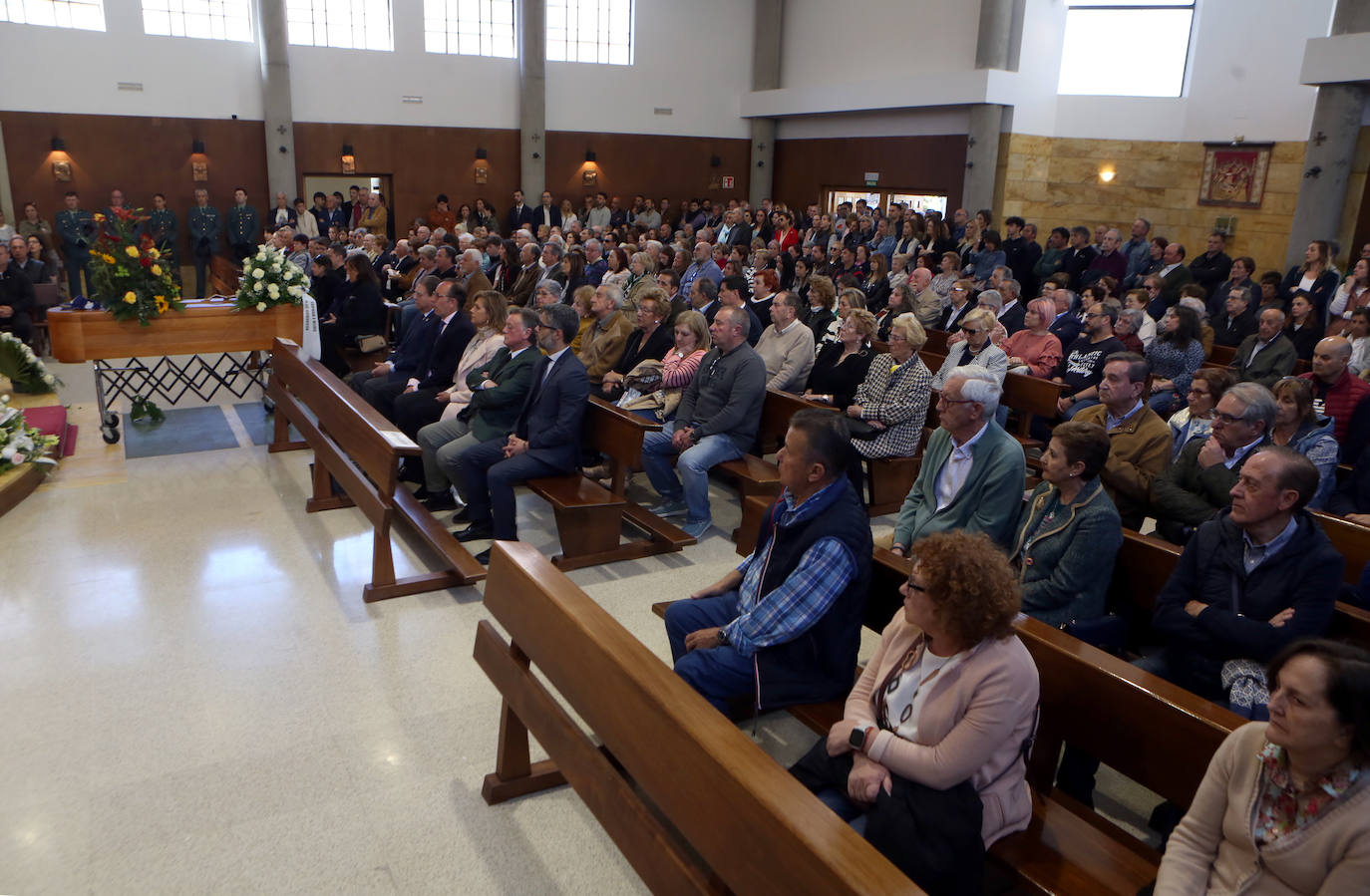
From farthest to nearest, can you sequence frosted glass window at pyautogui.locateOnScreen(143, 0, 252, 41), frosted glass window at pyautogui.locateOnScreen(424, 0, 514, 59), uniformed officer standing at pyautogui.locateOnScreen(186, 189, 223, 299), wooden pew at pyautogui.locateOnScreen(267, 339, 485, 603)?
frosted glass window at pyautogui.locateOnScreen(424, 0, 514, 59)
uniformed officer standing at pyautogui.locateOnScreen(186, 189, 223, 299)
frosted glass window at pyautogui.locateOnScreen(143, 0, 252, 41)
wooden pew at pyautogui.locateOnScreen(267, 339, 485, 603)

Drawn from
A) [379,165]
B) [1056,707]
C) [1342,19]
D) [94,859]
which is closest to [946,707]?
[1056,707]

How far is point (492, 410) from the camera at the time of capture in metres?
5.02

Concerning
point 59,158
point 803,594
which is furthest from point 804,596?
point 59,158

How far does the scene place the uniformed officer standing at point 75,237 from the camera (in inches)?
552

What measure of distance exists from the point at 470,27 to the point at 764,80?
18.0 feet

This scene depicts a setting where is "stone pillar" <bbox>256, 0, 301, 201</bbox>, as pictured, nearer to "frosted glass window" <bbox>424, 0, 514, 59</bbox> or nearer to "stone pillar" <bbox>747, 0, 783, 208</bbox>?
"frosted glass window" <bbox>424, 0, 514, 59</bbox>

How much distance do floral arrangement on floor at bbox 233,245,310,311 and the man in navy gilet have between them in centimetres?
526

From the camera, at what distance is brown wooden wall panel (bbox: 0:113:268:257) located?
14109mm

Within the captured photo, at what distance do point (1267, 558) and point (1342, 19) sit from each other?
10380mm

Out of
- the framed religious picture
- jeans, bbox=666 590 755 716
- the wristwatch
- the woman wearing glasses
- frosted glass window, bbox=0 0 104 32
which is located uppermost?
frosted glass window, bbox=0 0 104 32

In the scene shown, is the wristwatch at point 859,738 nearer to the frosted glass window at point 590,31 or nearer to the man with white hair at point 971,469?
the man with white hair at point 971,469

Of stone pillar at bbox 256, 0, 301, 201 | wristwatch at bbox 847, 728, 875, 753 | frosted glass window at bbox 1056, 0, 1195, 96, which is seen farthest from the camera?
stone pillar at bbox 256, 0, 301, 201

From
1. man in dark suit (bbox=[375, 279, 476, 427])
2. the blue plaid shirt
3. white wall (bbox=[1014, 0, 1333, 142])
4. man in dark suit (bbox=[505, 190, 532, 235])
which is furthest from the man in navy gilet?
man in dark suit (bbox=[505, 190, 532, 235])

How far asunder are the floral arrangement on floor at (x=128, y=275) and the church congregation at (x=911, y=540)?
0.16 metres
